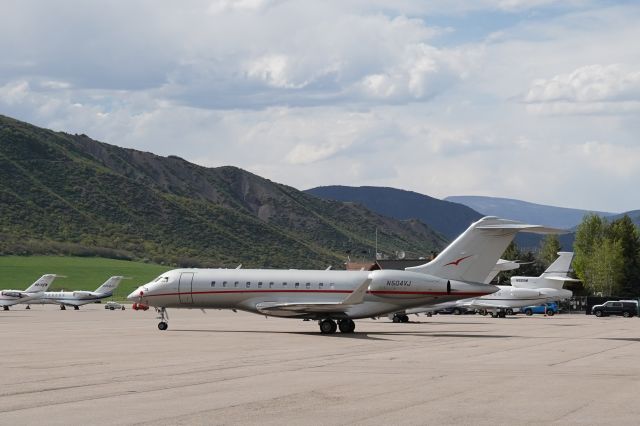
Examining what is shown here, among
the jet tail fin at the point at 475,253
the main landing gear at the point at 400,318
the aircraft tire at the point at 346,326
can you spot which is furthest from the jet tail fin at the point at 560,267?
the aircraft tire at the point at 346,326

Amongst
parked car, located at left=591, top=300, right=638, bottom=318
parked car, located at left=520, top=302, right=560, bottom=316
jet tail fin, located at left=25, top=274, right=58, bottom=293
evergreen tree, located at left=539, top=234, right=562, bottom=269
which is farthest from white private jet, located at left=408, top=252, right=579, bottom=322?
evergreen tree, located at left=539, top=234, right=562, bottom=269

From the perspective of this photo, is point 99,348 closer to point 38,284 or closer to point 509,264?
point 509,264

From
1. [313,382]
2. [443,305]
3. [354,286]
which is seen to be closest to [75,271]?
[443,305]

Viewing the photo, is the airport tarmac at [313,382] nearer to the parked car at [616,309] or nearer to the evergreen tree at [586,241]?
the parked car at [616,309]

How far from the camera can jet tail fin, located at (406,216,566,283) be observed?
150 feet

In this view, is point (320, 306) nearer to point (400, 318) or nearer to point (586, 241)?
point (400, 318)

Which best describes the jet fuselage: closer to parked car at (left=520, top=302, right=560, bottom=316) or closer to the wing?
the wing

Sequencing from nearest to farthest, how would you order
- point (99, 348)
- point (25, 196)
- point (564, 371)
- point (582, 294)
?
1. point (564, 371)
2. point (99, 348)
3. point (582, 294)
4. point (25, 196)

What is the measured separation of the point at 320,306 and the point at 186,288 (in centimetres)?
720

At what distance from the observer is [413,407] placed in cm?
1842

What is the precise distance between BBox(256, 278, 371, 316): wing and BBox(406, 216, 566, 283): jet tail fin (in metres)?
3.70

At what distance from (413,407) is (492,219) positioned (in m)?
29.2

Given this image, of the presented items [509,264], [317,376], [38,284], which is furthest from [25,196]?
[317,376]

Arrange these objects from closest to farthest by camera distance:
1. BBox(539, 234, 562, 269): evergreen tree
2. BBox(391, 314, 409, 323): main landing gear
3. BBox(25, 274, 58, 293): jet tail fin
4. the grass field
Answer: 1. BBox(391, 314, 409, 323): main landing gear
2. BBox(25, 274, 58, 293): jet tail fin
3. the grass field
4. BBox(539, 234, 562, 269): evergreen tree
